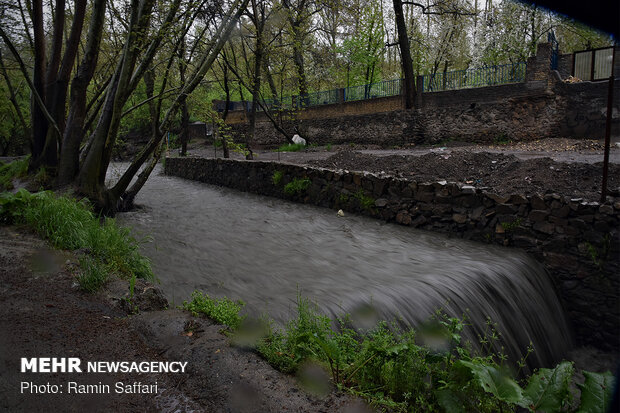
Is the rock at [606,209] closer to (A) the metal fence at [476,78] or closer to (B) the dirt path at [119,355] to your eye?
(B) the dirt path at [119,355]

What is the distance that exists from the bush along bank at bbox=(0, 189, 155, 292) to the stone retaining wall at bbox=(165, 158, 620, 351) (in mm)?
5627

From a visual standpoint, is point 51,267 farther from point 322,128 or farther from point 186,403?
point 322,128

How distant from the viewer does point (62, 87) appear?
10094 millimetres

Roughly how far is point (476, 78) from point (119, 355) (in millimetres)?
19192

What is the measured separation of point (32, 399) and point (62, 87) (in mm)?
9950

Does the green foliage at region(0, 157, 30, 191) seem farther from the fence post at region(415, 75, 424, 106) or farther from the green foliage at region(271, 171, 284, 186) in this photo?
the fence post at region(415, 75, 424, 106)

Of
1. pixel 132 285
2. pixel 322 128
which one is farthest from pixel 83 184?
pixel 322 128

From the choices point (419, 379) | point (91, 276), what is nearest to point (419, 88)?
point (91, 276)

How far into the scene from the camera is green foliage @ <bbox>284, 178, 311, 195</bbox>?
11.3m

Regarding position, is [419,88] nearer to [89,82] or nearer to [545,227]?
[545,227]

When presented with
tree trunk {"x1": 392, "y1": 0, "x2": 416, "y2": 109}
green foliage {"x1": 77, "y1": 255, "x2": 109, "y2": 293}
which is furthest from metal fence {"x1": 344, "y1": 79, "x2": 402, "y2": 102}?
green foliage {"x1": 77, "y1": 255, "x2": 109, "y2": 293}

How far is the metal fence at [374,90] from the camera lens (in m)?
21.0

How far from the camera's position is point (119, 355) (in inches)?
107

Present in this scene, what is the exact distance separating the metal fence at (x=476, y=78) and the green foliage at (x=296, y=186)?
10.7m
